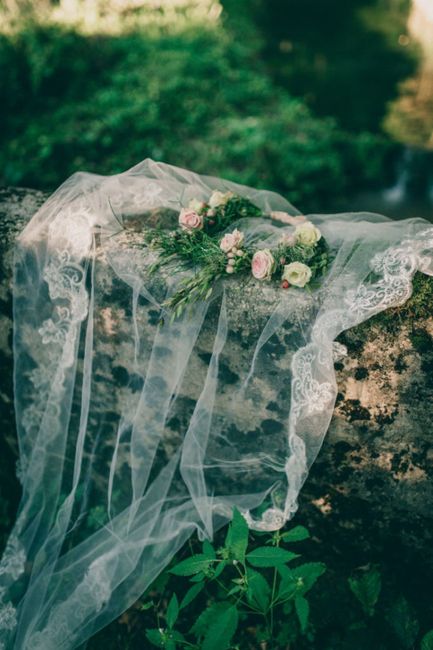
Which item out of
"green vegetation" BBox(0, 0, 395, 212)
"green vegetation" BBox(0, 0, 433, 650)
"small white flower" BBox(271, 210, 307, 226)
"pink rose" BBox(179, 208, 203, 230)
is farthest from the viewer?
"green vegetation" BBox(0, 0, 395, 212)

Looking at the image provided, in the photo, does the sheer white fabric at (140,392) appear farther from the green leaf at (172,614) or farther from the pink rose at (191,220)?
the green leaf at (172,614)

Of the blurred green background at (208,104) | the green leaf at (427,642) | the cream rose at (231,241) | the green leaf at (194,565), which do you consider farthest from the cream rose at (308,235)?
the blurred green background at (208,104)

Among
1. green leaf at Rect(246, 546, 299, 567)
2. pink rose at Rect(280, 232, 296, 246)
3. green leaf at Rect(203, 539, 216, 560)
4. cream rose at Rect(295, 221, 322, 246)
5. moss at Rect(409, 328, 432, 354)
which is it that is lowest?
green leaf at Rect(203, 539, 216, 560)

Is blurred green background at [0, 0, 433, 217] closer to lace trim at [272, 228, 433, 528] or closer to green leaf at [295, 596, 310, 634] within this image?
lace trim at [272, 228, 433, 528]

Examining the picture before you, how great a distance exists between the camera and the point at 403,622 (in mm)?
2127

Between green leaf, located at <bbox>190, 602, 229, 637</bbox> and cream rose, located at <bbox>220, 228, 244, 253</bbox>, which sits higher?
cream rose, located at <bbox>220, 228, 244, 253</bbox>

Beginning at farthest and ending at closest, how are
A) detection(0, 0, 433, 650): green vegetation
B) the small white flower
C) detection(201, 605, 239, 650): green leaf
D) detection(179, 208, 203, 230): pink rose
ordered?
1. the small white flower
2. detection(179, 208, 203, 230): pink rose
3. detection(0, 0, 433, 650): green vegetation
4. detection(201, 605, 239, 650): green leaf

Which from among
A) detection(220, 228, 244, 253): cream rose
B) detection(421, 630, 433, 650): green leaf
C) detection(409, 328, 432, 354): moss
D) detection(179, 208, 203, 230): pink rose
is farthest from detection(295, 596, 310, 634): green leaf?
detection(179, 208, 203, 230): pink rose

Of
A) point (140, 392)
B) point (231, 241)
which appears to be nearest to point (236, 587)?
point (140, 392)

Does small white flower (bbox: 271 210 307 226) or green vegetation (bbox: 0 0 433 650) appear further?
small white flower (bbox: 271 210 307 226)

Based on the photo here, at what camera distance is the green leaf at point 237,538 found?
1.97 metres

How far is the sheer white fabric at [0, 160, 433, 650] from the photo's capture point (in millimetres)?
2119

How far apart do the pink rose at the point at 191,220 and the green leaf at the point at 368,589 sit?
1693 mm

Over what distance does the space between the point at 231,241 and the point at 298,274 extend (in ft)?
1.06
